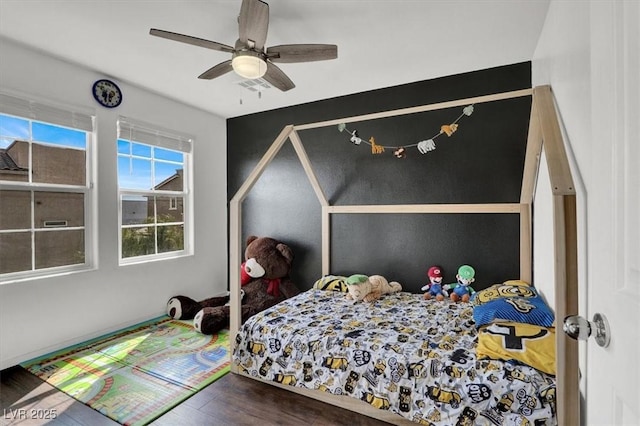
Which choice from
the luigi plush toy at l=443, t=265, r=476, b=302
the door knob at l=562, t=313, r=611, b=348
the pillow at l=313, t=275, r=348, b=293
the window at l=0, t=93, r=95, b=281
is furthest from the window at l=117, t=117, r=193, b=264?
the door knob at l=562, t=313, r=611, b=348

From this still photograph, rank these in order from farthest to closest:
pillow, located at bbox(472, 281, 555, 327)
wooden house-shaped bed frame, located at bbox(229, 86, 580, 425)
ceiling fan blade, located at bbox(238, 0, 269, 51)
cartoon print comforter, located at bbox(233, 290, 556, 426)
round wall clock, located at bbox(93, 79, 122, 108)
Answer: round wall clock, located at bbox(93, 79, 122, 108), pillow, located at bbox(472, 281, 555, 327), ceiling fan blade, located at bbox(238, 0, 269, 51), cartoon print comforter, located at bbox(233, 290, 556, 426), wooden house-shaped bed frame, located at bbox(229, 86, 580, 425)

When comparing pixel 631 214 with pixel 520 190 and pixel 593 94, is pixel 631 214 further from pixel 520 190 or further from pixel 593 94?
pixel 520 190

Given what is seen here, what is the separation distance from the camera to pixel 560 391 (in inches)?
47.3

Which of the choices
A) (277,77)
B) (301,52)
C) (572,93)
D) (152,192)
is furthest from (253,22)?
(152,192)

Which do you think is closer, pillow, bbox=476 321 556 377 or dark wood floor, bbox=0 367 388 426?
pillow, bbox=476 321 556 377

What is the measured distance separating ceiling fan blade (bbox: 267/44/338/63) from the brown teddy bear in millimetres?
2108

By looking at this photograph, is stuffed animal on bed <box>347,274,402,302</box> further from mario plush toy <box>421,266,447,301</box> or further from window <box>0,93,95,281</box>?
window <box>0,93,95,281</box>

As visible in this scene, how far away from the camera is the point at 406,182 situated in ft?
10.4

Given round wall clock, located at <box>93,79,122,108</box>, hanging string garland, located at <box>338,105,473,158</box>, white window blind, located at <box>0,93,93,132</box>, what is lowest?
hanging string garland, located at <box>338,105,473,158</box>

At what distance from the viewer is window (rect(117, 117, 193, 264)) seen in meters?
3.17

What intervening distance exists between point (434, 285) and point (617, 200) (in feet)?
7.90

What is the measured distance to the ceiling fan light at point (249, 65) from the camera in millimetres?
1913

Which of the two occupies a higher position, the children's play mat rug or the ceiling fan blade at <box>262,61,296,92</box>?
the ceiling fan blade at <box>262,61,296,92</box>

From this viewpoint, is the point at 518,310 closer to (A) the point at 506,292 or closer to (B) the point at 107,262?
(A) the point at 506,292
